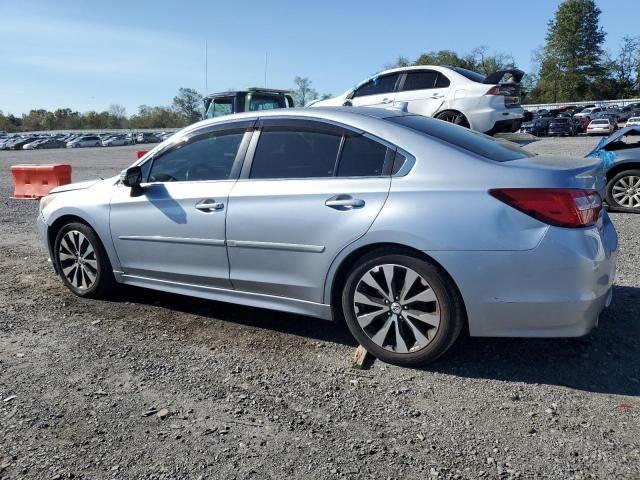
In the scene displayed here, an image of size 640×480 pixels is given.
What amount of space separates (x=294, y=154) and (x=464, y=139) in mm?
1177

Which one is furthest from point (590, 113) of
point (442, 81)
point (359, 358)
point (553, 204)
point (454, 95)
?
point (359, 358)

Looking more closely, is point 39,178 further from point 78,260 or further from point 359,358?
→ point 359,358

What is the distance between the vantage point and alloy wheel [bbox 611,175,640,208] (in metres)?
8.52

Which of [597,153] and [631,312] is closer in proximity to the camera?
[631,312]

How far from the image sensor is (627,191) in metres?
8.59

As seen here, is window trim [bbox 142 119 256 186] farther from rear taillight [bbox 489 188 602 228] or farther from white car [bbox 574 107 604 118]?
white car [bbox 574 107 604 118]

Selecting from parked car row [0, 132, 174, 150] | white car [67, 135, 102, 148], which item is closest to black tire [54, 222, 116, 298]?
parked car row [0, 132, 174, 150]

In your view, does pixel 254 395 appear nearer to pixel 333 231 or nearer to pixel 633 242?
pixel 333 231

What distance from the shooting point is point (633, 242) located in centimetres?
664

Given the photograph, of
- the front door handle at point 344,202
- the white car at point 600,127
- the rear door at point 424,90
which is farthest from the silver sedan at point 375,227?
the white car at point 600,127

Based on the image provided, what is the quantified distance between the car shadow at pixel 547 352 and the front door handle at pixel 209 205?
95 centimetres

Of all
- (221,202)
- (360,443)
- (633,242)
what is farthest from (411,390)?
(633,242)

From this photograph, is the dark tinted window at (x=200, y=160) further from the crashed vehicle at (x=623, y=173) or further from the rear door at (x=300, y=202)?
the crashed vehicle at (x=623, y=173)

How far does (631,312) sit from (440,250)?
6.73ft
